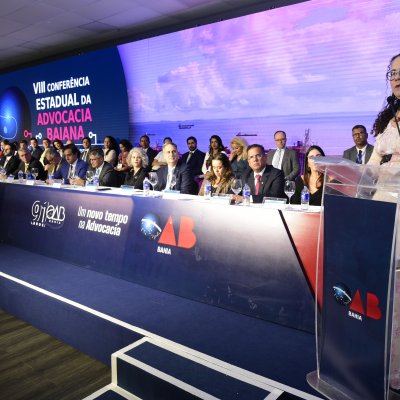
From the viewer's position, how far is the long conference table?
5.38ft

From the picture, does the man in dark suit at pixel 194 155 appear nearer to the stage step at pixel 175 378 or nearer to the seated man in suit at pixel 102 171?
the seated man in suit at pixel 102 171

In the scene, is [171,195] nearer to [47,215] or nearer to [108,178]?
[47,215]

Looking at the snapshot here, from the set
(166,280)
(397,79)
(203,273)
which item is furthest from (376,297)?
(397,79)

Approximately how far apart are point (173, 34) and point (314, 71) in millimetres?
2380

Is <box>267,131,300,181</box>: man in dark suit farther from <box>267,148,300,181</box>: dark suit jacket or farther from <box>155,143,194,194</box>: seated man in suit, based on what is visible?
<box>155,143,194,194</box>: seated man in suit

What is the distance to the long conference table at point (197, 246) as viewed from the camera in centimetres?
164

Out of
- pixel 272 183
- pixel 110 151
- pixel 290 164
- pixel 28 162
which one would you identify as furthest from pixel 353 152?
pixel 28 162

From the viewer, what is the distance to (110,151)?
5918mm

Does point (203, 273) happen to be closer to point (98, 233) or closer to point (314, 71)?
point (98, 233)

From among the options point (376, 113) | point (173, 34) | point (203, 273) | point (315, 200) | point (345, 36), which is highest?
point (173, 34)

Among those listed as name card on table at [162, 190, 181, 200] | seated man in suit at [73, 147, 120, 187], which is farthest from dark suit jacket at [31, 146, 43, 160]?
name card on table at [162, 190, 181, 200]

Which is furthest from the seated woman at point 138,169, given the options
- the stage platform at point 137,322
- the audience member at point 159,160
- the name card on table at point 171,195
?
the audience member at point 159,160

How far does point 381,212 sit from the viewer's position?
87 centimetres

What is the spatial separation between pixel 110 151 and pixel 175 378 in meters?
4.98
